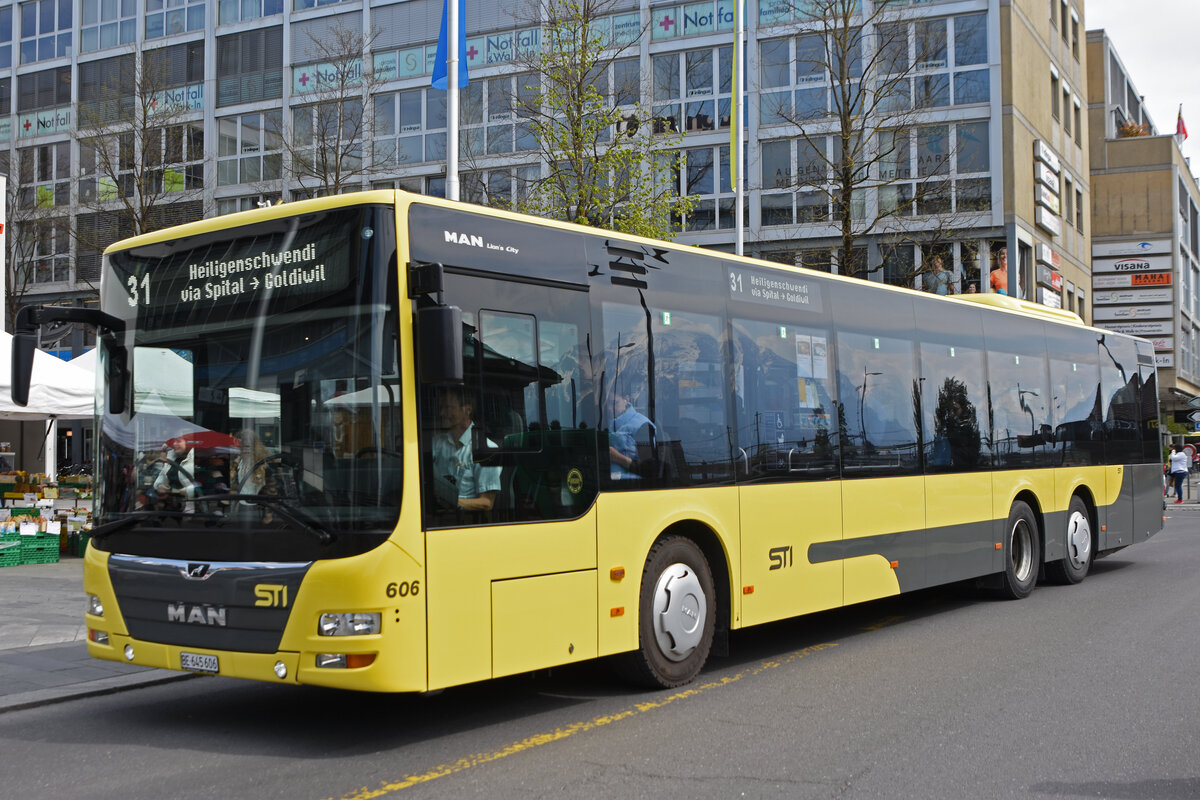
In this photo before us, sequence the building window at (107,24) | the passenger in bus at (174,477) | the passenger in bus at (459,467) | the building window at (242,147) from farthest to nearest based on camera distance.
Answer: the building window at (107,24) → the building window at (242,147) → the passenger in bus at (174,477) → the passenger in bus at (459,467)

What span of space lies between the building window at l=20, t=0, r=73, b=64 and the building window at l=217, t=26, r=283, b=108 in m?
7.58

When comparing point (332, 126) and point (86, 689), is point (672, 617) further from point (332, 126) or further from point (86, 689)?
point (332, 126)

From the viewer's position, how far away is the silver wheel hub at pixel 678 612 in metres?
7.76

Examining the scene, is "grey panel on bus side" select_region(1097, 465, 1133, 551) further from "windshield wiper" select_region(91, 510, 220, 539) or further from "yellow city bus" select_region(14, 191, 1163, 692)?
"windshield wiper" select_region(91, 510, 220, 539)

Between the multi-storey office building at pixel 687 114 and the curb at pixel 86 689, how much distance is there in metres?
19.9

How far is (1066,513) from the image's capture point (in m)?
13.6

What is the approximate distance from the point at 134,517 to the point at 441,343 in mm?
2249

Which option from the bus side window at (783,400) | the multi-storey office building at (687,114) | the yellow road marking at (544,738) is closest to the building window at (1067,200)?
the multi-storey office building at (687,114)

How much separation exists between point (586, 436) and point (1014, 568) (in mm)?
7050

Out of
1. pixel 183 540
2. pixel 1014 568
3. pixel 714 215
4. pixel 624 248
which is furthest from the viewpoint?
pixel 714 215

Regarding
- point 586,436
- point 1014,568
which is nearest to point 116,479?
point 586,436

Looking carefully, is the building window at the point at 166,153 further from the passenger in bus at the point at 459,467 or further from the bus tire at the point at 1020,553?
the passenger in bus at the point at 459,467

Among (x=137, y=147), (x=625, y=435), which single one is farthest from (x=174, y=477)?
(x=137, y=147)

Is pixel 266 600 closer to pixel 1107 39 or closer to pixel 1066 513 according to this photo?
pixel 1066 513
